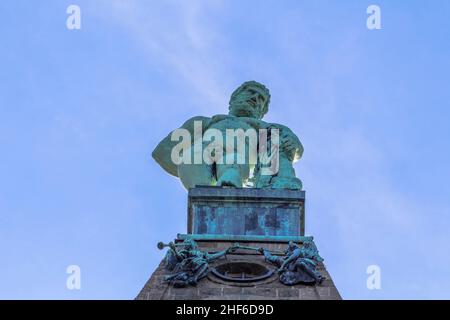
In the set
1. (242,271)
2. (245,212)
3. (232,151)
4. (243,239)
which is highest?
(232,151)

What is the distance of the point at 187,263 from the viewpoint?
67.4ft

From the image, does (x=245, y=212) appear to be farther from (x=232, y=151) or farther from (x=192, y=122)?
(x=192, y=122)

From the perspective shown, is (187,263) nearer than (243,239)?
Yes

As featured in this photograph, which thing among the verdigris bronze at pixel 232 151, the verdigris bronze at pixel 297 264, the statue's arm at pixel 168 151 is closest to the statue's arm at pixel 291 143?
the verdigris bronze at pixel 232 151

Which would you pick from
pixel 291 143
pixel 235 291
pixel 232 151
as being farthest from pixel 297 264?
pixel 291 143

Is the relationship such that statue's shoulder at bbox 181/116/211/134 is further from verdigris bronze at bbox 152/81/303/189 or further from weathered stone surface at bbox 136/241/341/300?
weathered stone surface at bbox 136/241/341/300

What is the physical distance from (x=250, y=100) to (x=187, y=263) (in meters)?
7.60

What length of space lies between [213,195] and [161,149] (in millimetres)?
3259

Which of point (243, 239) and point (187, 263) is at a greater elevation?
point (243, 239)

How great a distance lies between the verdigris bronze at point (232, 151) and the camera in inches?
971
